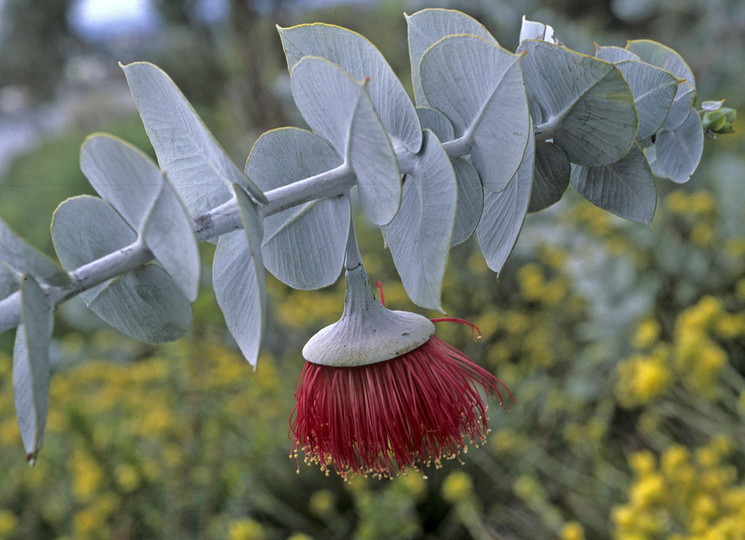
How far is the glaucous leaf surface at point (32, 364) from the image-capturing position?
227 millimetres

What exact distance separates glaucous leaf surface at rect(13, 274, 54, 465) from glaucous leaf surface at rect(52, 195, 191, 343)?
0.05m

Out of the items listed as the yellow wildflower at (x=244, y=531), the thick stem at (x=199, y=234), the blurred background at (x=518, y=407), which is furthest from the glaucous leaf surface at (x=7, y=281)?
the yellow wildflower at (x=244, y=531)

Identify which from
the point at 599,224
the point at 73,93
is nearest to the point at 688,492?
the point at 599,224

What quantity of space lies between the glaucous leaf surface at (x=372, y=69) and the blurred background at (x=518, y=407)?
804mm

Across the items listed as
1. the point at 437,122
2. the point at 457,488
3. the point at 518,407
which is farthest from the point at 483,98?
the point at 518,407

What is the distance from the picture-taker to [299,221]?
326 millimetres

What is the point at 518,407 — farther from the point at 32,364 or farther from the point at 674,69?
the point at 32,364

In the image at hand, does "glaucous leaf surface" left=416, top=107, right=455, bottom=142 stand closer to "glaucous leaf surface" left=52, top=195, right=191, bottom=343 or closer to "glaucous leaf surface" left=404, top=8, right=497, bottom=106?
"glaucous leaf surface" left=404, top=8, right=497, bottom=106

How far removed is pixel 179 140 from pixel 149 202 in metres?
0.07

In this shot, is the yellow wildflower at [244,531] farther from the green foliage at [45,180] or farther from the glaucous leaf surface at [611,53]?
the green foliage at [45,180]

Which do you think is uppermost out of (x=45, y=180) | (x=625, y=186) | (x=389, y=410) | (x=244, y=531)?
(x=625, y=186)

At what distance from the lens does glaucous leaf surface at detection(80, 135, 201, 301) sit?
0.24 meters

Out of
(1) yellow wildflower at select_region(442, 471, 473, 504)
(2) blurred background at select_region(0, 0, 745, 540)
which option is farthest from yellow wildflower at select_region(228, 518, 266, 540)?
(1) yellow wildflower at select_region(442, 471, 473, 504)

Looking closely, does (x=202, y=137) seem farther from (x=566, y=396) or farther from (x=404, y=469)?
(x=566, y=396)
